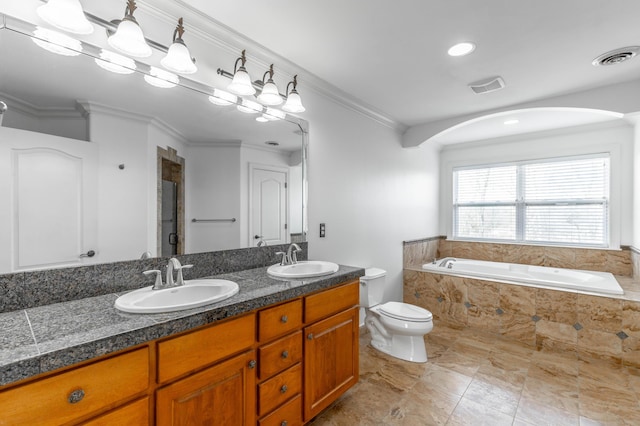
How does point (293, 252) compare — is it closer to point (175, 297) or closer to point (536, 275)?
point (175, 297)

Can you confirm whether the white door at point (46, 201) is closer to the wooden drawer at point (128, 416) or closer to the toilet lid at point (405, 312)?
the wooden drawer at point (128, 416)

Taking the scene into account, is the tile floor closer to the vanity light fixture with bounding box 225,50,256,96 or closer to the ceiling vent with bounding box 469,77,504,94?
the vanity light fixture with bounding box 225,50,256,96

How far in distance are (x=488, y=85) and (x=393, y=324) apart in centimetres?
223

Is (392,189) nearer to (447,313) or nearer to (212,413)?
(447,313)

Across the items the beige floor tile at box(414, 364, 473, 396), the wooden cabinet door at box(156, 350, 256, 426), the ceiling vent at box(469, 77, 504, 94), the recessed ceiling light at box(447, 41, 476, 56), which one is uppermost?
the recessed ceiling light at box(447, 41, 476, 56)

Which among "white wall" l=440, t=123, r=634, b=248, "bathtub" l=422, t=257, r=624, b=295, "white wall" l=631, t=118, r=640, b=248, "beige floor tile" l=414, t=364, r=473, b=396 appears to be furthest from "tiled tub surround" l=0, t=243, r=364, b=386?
"white wall" l=440, t=123, r=634, b=248

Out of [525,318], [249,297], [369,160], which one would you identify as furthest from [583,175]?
[249,297]

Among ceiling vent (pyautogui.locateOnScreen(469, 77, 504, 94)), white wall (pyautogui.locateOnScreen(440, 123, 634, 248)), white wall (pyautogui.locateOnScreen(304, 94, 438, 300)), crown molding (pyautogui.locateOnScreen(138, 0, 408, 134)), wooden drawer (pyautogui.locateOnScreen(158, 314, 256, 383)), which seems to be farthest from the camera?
white wall (pyautogui.locateOnScreen(440, 123, 634, 248))

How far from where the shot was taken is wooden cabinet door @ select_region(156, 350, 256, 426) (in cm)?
111

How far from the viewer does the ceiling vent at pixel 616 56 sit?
6.46ft

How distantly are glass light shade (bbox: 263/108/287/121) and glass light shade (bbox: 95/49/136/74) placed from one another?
34.0 inches

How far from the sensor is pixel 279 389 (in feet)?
5.02

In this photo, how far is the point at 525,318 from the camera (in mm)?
2973

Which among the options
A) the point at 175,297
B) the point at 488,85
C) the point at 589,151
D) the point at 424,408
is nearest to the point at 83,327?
the point at 175,297
